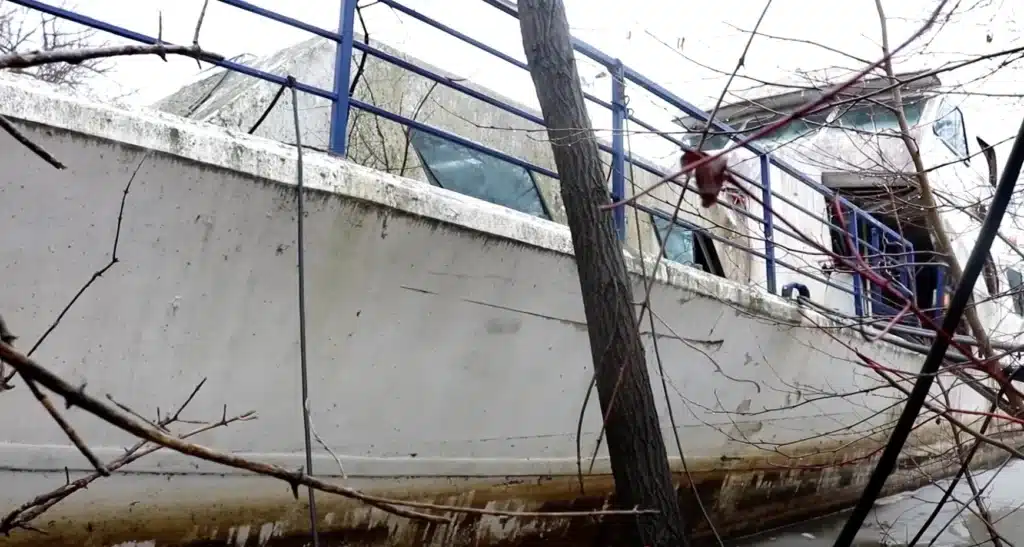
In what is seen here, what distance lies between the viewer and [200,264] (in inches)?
98.7

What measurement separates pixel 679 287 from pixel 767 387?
1.44m

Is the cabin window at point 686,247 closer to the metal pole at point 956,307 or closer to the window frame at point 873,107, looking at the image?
the window frame at point 873,107

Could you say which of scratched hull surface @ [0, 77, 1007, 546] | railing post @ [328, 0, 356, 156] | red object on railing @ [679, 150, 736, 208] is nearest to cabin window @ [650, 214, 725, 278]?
scratched hull surface @ [0, 77, 1007, 546]

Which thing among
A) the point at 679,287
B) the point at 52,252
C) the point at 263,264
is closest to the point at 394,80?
the point at 679,287

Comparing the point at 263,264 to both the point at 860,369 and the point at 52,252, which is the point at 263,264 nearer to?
the point at 52,252

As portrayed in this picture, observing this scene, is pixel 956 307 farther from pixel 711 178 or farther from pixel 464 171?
pixel 464 171

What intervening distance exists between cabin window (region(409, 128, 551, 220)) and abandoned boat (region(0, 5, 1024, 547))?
1 cm

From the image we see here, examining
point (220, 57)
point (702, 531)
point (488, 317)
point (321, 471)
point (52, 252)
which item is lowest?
point (702, 531)

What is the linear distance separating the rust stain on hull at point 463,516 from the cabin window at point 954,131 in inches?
173

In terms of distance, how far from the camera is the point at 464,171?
175 inches

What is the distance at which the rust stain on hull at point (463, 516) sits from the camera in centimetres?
257

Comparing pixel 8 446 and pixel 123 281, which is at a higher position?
pixel 123 281

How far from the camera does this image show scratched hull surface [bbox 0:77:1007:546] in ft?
7.48

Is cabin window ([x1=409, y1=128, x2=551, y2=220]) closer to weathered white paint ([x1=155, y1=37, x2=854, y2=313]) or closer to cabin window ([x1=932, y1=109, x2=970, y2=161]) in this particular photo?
weathered white paint ([x1=155, y1=37, x2=854, y2=313])
